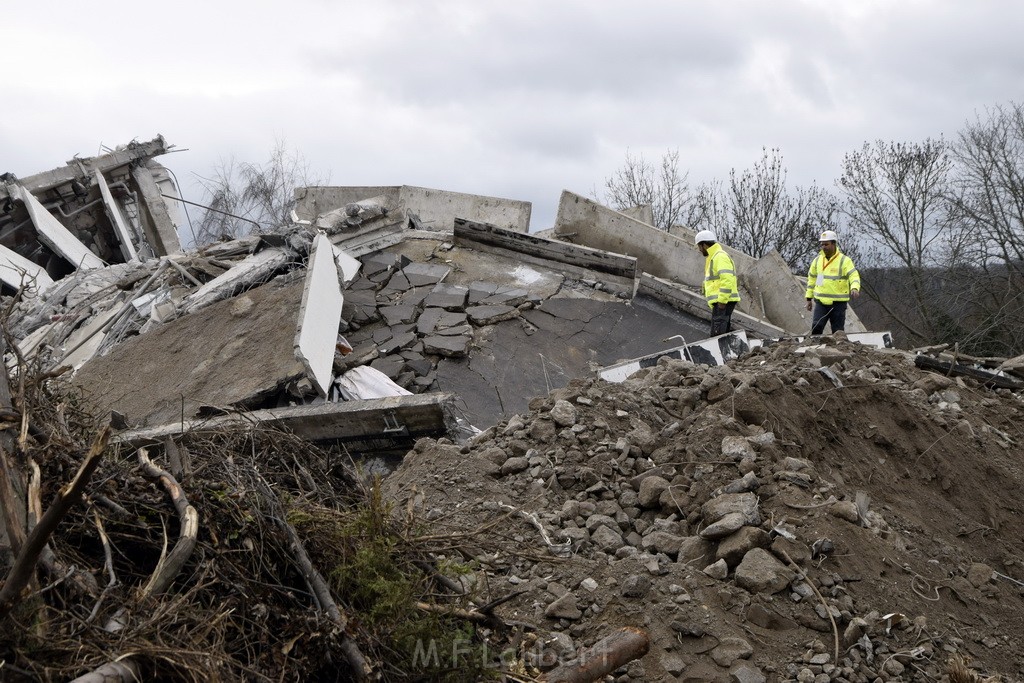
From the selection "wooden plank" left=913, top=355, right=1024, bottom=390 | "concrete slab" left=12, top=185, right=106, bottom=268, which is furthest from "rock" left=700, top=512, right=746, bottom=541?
"concrete slab" left=12, top=185, right=106, bottom=268

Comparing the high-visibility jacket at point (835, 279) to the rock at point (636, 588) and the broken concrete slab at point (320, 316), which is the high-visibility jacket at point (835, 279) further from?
the rock at point (636, 588)

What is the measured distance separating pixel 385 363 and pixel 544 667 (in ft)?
18.9

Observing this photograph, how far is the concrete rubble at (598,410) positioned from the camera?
13.8 ft

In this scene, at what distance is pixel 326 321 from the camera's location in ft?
28.9

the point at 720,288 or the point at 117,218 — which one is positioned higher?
the point at 117,218

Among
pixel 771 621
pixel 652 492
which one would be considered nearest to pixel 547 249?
pixel 652 492

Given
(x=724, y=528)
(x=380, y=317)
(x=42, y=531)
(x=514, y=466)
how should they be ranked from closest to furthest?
(x=42, y=531) < (x=724, y=528) < (x=514, y=466) < (x=380, y=317)

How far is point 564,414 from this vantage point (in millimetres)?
5770

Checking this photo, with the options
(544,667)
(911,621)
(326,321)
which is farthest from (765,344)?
(544,667)

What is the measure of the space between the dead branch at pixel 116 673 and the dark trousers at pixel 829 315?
30.3ft

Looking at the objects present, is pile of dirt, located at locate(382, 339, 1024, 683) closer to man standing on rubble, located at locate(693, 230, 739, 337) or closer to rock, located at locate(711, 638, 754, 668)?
rock, located at locate(711, 638, 754, 668)

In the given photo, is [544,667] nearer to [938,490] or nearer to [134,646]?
[134,646]

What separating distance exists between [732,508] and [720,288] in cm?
561

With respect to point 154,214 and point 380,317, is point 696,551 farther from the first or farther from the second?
point 154,214
